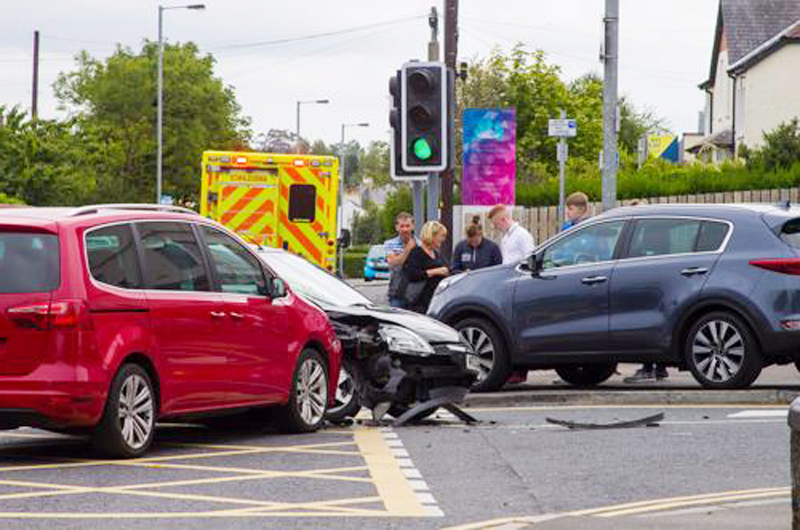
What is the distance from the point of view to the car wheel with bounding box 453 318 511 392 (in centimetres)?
1877

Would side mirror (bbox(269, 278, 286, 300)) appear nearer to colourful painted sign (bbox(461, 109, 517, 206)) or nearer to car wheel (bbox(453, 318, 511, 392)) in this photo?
car wheel (bbox(453, 318, 511, 392))

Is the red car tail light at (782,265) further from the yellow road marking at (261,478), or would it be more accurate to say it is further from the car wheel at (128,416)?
the car wheel at (128,416)

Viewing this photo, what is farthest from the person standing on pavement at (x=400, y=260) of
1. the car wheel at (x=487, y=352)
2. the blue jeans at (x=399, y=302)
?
the car wheel at (x=487, y=352)

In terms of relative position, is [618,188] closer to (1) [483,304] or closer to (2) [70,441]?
(1) [483,304]

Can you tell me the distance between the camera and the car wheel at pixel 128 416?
12.2m

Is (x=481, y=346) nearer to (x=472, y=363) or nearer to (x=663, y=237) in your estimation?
(x=663, y=237)

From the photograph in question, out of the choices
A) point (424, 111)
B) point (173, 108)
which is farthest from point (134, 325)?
point (173, 108)

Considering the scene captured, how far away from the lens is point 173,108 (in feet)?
328

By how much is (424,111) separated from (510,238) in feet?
9.99

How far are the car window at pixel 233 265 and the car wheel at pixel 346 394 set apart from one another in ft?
5.58

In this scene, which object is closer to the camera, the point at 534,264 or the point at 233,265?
the point at 233,265

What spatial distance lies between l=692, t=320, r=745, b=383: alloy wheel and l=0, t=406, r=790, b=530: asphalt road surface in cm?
161

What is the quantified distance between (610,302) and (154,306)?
6.44 meters

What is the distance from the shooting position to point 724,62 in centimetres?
7338
